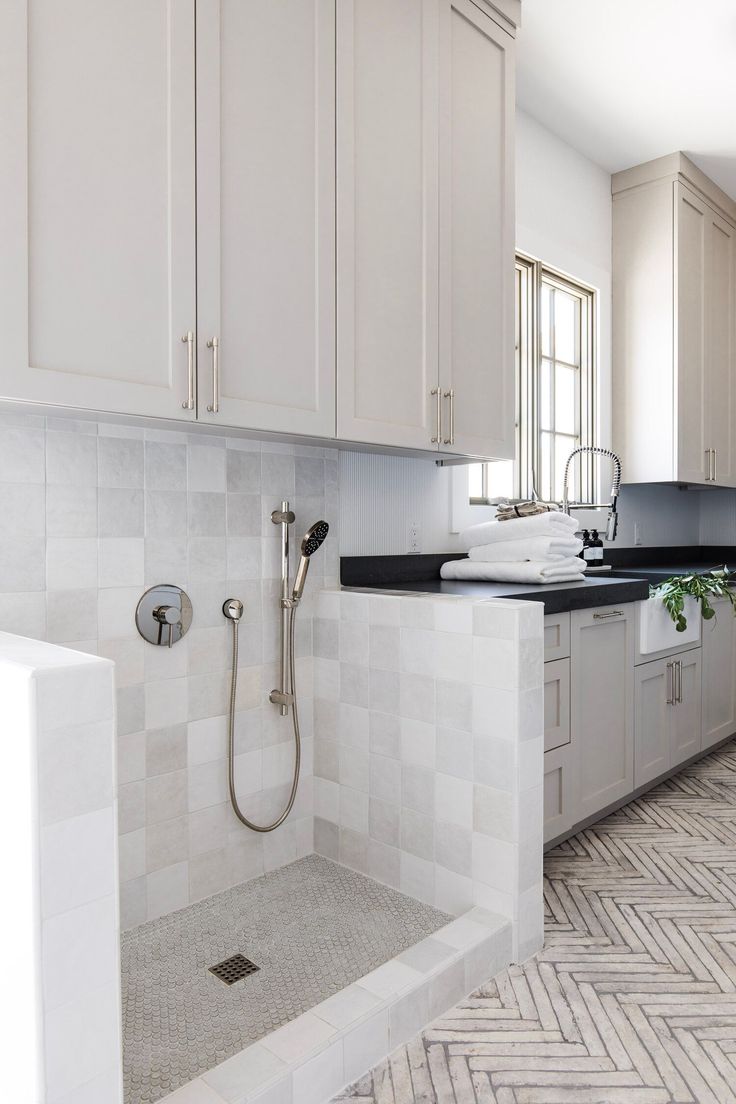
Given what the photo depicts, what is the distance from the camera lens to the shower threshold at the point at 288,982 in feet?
4.44

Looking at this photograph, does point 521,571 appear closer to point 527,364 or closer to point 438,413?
point 438,413

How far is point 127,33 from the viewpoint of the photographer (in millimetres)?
1454

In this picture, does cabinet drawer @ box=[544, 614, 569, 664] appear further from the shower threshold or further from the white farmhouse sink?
the shower threshold

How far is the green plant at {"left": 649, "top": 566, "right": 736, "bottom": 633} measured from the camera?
288 centimetres

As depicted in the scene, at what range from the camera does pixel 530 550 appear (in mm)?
2521

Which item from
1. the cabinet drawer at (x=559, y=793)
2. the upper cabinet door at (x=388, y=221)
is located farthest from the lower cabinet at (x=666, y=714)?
the upper cabinet door at (x=388, y=221)

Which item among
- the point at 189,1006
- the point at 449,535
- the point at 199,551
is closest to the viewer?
the point at 189,1006

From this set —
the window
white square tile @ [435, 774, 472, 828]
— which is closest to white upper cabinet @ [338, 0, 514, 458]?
the window

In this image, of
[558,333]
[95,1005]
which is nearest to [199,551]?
[95,1005]

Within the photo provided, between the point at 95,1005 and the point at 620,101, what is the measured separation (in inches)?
140

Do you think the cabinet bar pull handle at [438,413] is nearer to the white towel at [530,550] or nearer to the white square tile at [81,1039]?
the white towel at [530,550]

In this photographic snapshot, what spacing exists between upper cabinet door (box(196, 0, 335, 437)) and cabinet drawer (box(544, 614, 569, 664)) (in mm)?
914

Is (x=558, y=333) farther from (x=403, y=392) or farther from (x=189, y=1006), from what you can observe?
(x=189, y=1006)

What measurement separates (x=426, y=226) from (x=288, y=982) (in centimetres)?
194
